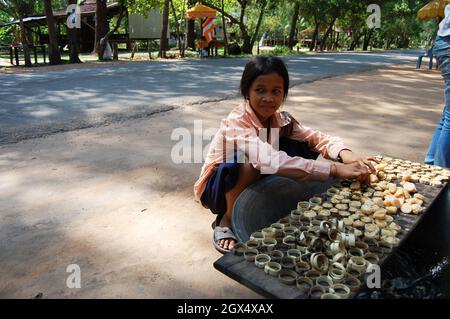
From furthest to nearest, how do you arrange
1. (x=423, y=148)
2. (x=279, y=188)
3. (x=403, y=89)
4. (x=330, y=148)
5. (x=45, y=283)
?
(x=403, y=89) → (x=423, y=148) → (x=330, y=148) → (x=279, y=188) → (x=45, y=283)

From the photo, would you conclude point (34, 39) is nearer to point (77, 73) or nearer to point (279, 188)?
point (77, 73)

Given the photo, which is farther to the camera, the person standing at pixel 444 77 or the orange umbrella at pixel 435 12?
the orange umbrella at pixel 435 12

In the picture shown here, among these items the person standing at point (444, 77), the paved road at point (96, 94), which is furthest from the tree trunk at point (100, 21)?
the person standing at point (444, 77)

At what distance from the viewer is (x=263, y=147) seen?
2.17 m

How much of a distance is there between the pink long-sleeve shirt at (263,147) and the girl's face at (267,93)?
72 mm

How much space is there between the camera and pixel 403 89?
891 centimetres

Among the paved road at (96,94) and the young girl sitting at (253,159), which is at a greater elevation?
the young girl sitting at (253,159)

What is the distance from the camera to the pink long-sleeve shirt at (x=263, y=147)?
212 centimetres

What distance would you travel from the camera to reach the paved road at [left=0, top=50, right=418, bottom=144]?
525 cm

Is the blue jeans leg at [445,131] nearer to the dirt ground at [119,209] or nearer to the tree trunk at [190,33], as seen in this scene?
A: the dirt ground at [119,209]

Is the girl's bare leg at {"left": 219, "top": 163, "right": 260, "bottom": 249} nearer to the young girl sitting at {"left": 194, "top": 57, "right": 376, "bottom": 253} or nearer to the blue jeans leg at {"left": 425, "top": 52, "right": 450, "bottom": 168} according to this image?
the young girl sitting at {"left": 194, "top": 57, "right": 376, "bottom": 253}

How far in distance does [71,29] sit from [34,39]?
1073cm

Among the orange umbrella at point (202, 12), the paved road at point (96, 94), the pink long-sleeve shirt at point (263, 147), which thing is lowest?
the paved road at point (96, 94)
